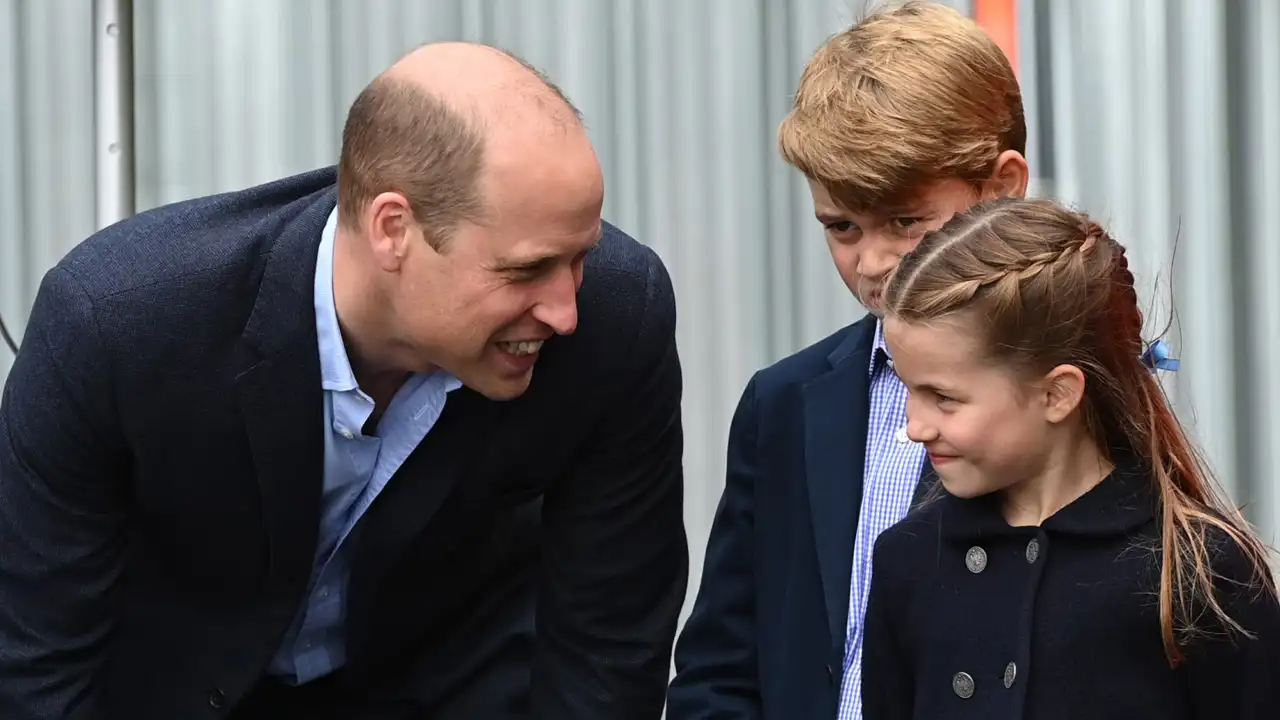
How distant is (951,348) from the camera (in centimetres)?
182

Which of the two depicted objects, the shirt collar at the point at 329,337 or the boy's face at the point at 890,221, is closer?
the boy's face at the point at 890,221

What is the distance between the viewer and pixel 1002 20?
3000 millimetres

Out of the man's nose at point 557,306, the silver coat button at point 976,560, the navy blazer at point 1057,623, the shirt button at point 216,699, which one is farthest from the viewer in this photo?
the shirt button at point 216,699

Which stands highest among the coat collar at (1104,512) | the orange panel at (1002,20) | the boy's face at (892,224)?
the orange panel at (1002,20)

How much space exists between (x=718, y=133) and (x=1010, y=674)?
1.54 metres

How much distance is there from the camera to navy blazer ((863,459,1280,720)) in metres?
1.74

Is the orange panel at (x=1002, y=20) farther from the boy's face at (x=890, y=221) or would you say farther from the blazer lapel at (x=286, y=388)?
the blazer lapel at (x=286, y=388)

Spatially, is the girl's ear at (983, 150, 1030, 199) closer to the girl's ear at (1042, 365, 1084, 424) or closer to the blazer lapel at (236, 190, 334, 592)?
the girl's ear at (1042, 365, 1084, 424)

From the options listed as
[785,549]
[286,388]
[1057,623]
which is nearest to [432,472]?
[286,388]

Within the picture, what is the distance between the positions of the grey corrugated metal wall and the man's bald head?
1.02 metres

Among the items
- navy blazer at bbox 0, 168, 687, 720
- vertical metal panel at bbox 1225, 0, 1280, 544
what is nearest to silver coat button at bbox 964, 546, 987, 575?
navy blazer at bbox 0, 168, 687, 720

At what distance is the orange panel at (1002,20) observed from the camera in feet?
9.84

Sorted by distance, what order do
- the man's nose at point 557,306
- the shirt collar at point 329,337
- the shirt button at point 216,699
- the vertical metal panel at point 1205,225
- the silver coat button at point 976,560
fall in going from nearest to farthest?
the silver coat button at point 976,560 → the man's nose at point 557,306 → the shirt collar at point 329,337 → the shirt button at point 216,699 → the vertical metal panel at point 1205,225

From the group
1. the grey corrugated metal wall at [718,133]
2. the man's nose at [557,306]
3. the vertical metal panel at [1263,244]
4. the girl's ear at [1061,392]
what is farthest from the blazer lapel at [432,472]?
the vertical metal panel at [1263,244]
